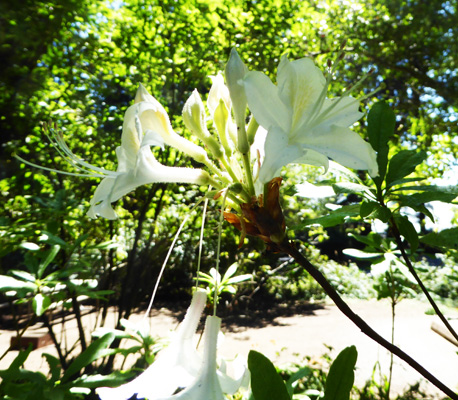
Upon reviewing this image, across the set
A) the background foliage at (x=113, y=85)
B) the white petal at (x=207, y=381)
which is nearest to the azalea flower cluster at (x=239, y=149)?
the white petal at (x=207, y=381)

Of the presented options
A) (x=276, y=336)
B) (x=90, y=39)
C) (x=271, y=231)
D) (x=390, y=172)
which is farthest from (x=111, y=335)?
(x=276, y=336)

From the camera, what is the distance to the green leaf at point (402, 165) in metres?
0.88

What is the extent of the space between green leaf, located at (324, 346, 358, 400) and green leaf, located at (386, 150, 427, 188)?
1.32 feet

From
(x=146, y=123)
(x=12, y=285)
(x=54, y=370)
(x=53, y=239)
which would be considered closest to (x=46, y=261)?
Answer: (x=53, y=239)

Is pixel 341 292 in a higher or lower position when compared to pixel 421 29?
lower

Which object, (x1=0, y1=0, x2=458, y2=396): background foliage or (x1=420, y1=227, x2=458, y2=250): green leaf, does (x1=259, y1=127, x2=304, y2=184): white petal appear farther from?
(x1=0, y1=0, x2=458, y2=396): background foliage

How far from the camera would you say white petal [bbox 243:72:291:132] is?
0.61 metres

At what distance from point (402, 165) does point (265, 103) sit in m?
0.46

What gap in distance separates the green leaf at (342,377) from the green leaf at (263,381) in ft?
0.28

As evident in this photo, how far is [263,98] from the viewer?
62 cm

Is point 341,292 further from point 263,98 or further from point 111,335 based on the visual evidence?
point 263,98

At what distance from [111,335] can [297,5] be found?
365 centimetres

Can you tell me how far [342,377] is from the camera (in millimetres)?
660

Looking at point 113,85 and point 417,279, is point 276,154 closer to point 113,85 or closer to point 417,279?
point 417,279
